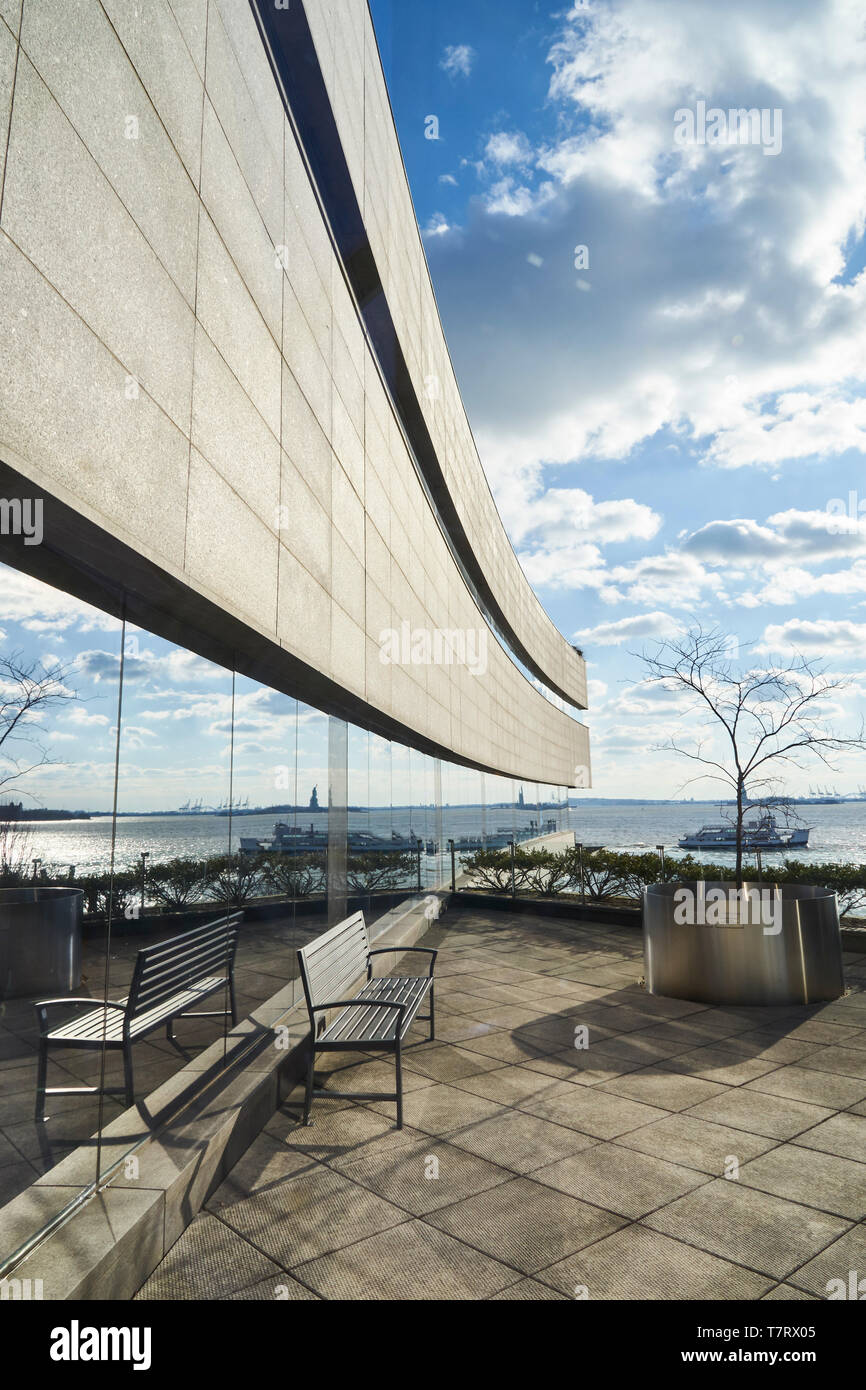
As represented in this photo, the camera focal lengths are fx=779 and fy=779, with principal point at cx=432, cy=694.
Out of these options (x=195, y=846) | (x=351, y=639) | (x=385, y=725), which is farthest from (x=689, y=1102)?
(x=385, y=725)

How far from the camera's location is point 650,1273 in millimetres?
3463

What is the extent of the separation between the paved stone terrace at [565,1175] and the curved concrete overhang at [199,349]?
10.5 feet

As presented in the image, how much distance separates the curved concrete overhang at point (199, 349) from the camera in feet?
9.34

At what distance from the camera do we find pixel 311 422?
668cm

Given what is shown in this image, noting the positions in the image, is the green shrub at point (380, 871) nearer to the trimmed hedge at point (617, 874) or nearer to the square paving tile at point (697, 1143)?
the trimmed hedge at point (617, 874)

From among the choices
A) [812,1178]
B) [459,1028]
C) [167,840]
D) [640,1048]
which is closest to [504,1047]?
[459,1028]

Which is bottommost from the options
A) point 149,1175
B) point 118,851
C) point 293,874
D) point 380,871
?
point 149,1175

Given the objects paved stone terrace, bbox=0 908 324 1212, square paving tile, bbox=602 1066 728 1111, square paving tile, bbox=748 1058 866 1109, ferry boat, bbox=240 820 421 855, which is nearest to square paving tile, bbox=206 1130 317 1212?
paved stone terrace, bbox=0 908 324 1212

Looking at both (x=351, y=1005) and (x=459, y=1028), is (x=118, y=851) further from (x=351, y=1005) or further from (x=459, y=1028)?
(x=459, y=1028)

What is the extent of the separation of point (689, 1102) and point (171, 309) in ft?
19.7

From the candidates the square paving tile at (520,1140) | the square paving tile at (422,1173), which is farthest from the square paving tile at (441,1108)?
the square paving tile at (422,1173)

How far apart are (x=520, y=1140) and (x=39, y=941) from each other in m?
3.35

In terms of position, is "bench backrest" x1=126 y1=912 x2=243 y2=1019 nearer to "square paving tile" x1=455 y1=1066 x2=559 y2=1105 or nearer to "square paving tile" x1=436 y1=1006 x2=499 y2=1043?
"square paving tile" x1=455 y1=1066 x2=559 y2=1105
